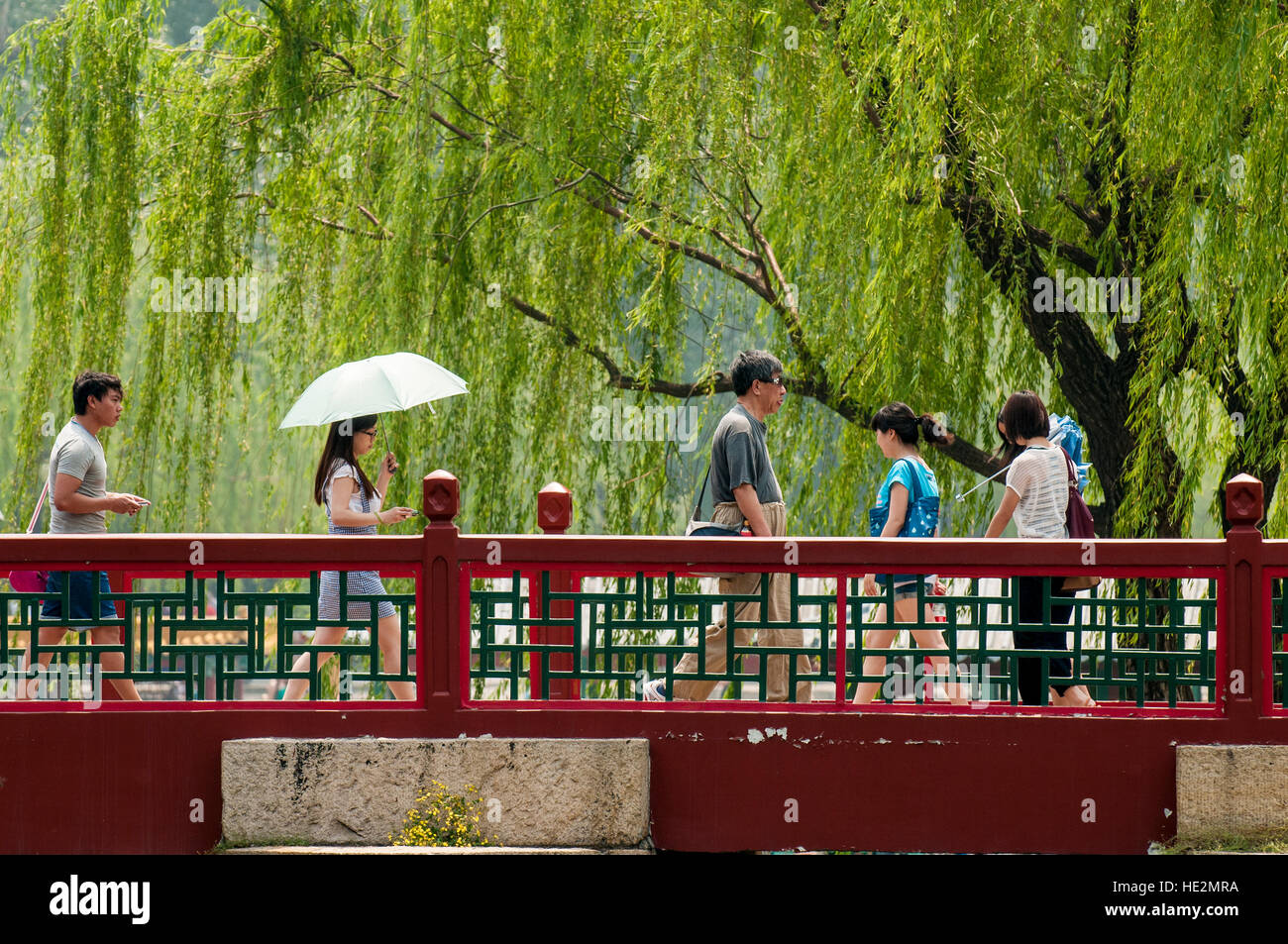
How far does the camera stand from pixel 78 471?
5.58 m

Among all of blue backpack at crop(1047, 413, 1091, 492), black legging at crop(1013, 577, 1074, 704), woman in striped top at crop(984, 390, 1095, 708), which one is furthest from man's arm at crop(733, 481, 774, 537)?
blue backpack at crop(1047, 413, 1091, 492)

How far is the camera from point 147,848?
499 cm

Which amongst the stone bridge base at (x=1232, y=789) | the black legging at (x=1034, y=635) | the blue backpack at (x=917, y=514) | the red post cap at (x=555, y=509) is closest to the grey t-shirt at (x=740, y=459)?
the blue backpack at (x=917, y=514)

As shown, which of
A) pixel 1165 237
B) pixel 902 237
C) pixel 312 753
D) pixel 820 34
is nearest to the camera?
pixel 312 753

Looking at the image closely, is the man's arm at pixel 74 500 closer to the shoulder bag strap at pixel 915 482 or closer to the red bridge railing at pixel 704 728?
the red bridge railing at pixel 704 728

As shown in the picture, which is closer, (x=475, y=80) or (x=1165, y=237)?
(x=1165, y=237)

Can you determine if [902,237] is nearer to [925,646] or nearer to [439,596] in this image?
[925,646]

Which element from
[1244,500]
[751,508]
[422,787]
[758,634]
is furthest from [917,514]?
[422,787]

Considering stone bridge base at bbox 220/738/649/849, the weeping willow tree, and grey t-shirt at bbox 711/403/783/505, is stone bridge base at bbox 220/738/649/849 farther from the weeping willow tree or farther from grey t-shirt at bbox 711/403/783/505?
the weeping willow tree

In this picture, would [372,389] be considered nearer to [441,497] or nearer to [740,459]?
[441,497]

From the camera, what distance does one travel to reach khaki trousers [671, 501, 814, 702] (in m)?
5.24

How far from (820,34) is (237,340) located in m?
3.67

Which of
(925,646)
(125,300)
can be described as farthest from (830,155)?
(125,300)

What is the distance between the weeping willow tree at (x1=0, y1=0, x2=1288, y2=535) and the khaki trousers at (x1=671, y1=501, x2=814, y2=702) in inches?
65.6
